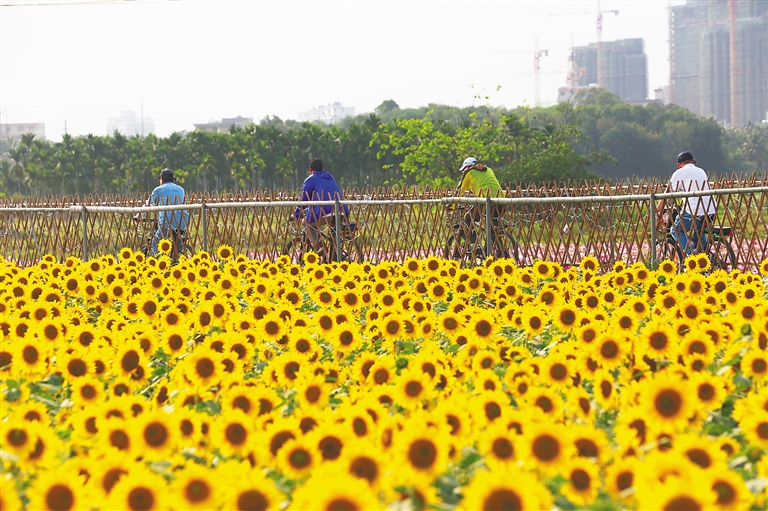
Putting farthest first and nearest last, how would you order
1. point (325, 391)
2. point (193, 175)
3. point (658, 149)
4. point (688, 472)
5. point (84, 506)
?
→ 1. point (658, 149)
2. point (193, 175)
3. point (325, 391)
4. point (84, 506)
5. point (688, 472)

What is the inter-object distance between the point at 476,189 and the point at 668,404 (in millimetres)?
8330

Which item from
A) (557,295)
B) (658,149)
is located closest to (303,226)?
(557,295)

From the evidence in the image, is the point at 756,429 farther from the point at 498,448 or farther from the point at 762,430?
the point at 498,448

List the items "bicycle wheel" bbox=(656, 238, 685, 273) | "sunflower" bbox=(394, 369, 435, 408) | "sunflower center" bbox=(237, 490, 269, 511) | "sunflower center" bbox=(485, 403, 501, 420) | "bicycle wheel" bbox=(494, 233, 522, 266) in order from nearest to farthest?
"sunflower center" bbox=(237, 490, 269, 511) < "sunflower center" bbox=(485, 403, 501, 420) < "sunflower" bbox=(394, 369, 435, 408) < "bicycle wheel" bbox=(656, 238, 685, 273) < "bicycle wheel" bbox=(494, 233, 522, 266)

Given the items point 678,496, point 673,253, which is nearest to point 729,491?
point 678,496

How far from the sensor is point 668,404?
296cm

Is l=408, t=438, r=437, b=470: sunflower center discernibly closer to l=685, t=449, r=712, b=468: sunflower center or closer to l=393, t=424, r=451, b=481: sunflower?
l=393, t=424, r=451, b=481: sunflower

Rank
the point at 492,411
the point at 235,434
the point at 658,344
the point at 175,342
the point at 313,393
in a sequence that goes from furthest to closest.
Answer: the point at 175,342 < the point at 658,344 < the point at 313,393 < the point at 492,411 < the point at 235,434

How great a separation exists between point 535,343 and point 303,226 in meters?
8.11

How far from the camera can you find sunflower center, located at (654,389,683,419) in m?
2.95

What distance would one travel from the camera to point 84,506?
2547 millimetres

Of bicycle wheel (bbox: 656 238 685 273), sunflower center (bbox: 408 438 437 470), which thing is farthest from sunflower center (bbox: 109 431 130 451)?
bicycle wheel (bbox: 656 238 685 273)

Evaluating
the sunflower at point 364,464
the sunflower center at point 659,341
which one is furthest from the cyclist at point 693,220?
the sunflower at point 364,464

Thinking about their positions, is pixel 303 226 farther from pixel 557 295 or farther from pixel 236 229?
pixel 557 295
